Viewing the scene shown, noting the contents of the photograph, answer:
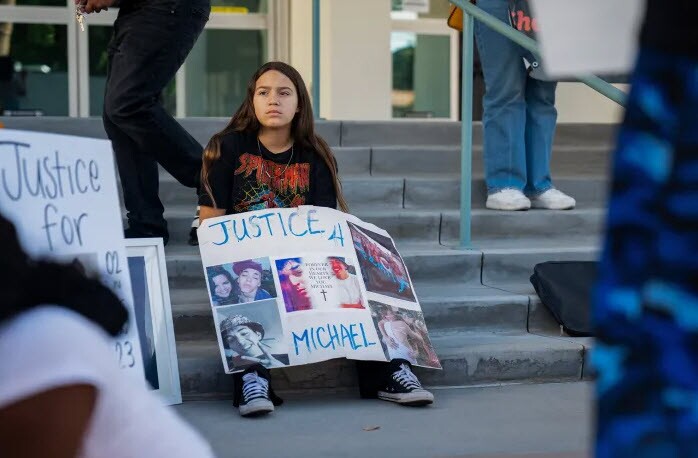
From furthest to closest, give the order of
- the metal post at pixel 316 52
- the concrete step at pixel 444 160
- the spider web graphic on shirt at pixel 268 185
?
the metal post at pixel 316 52, the concrete step at pixel 444 160, the spider web graphic on shirt at pixel 268 185

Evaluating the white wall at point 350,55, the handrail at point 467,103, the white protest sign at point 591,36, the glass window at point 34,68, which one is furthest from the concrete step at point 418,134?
the white protest sign at point 591,36

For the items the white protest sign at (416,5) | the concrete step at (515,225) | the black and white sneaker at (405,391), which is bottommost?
the black and white sneaker at (405,391)

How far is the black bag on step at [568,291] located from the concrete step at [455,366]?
0.13 m

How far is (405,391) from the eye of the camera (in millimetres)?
4105

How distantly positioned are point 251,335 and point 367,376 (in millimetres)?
457

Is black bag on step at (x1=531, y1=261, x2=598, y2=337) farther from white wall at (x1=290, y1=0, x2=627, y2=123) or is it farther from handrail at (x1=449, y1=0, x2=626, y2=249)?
white wall at (x1=290, y1=0, x2=627, y2=123)

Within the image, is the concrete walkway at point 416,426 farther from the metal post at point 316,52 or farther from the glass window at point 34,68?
the glass window at point 34,68

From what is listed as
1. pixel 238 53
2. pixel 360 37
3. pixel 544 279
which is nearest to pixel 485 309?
pixel 544 279

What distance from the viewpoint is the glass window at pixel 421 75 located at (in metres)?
10.5

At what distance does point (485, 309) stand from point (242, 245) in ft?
3.83

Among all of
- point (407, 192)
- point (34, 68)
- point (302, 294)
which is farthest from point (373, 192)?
point (34, 68)

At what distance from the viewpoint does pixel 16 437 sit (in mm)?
1335

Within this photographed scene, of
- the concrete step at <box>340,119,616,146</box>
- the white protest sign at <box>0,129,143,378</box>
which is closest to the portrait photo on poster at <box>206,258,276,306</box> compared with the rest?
the white protest sign at <box>0,129,143,378</box>

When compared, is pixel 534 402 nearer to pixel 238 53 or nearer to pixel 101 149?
pixel 101 149
